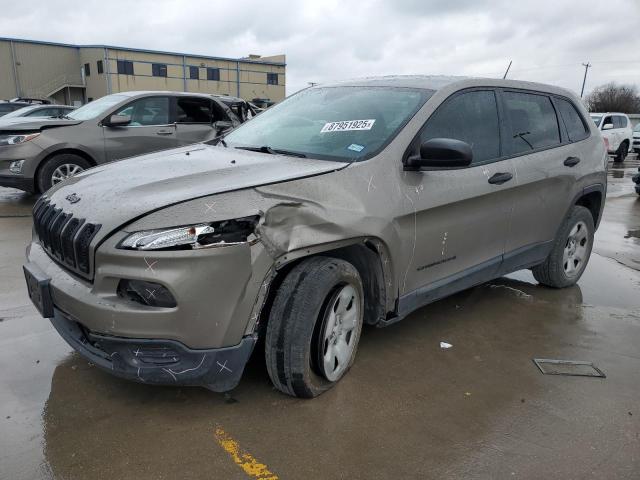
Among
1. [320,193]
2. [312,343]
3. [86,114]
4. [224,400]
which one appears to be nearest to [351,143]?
[320,193]

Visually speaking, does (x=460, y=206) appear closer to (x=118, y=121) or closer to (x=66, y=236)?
(x=66, y=236)

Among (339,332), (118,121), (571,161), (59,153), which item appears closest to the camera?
(339,332)

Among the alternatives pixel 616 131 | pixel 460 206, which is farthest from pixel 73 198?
pixel 616 131

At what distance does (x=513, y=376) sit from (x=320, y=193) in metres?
1.71

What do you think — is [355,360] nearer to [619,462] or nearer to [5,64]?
[619,462]

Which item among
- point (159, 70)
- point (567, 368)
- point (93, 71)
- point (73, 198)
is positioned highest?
point (159, 70)

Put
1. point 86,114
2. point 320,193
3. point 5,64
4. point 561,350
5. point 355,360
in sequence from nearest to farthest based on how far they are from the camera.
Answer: point 320,193, point 355,360, point 561,350, point 86,114, point 5,64

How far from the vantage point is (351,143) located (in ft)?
10.4

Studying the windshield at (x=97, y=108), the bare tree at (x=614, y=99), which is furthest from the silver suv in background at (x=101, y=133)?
the bare tree at (x=614, y=99)

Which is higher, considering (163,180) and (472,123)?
(472,123)

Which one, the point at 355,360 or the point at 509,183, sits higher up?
the point at 509,183

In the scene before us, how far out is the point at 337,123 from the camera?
3412 mm

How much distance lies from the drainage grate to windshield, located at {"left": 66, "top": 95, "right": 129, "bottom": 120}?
265 inches

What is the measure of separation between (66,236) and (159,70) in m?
48.2
